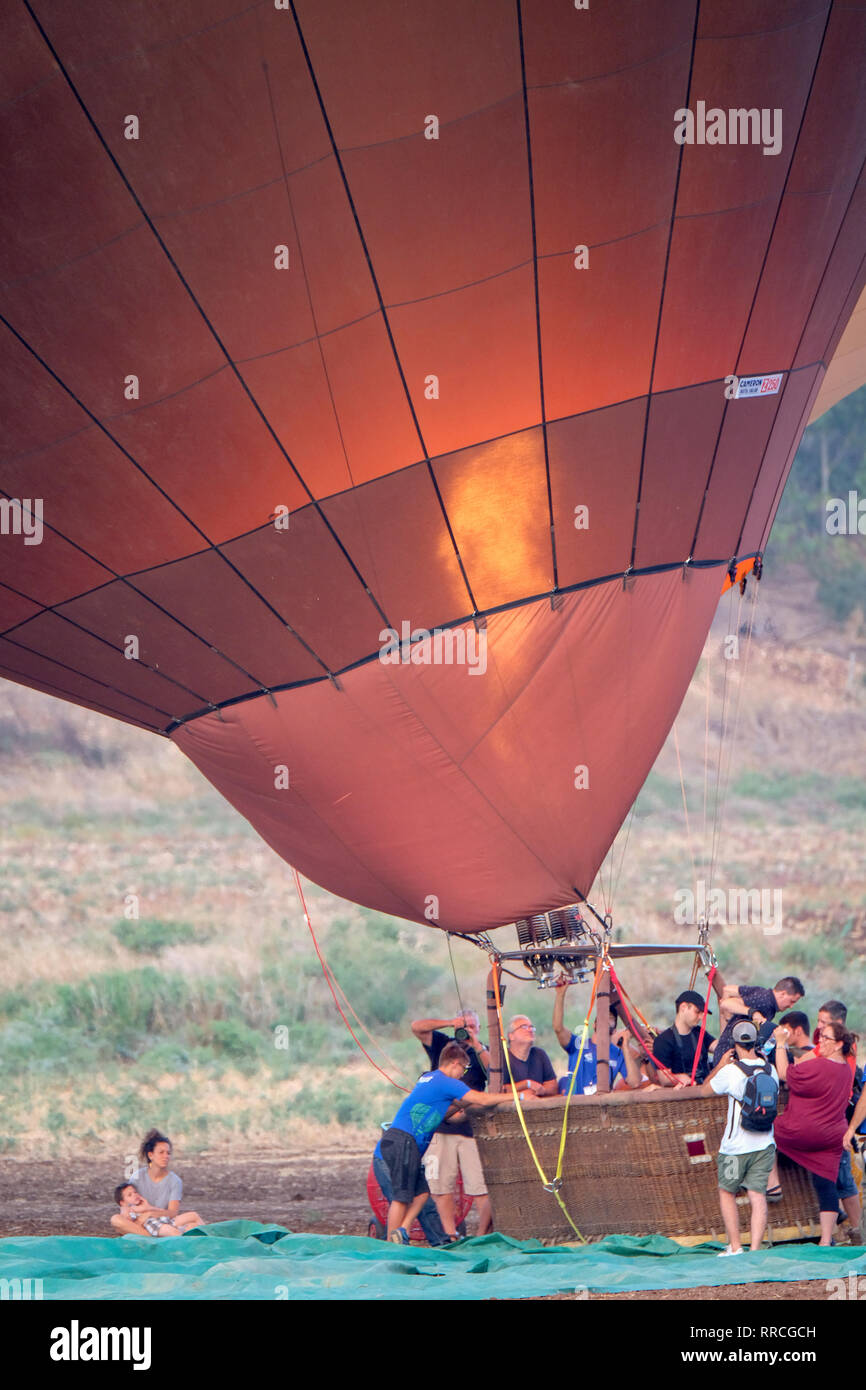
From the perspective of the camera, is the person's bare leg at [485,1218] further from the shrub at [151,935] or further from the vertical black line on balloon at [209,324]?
the shrub at [151,935]

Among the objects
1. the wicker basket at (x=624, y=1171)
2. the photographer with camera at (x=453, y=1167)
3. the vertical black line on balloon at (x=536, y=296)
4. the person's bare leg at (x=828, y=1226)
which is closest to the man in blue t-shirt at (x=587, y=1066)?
the wicker basket at (x=624, y=1171)

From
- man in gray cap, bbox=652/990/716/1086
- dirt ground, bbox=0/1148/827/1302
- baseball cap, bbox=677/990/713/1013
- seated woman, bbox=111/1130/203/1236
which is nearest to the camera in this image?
baseball cap, bbox=677/990/713/1013

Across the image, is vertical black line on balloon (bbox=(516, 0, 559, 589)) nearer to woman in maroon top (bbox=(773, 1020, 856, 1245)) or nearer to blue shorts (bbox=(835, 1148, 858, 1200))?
woman in maroon top (bbox=(773, 1020, 856, 1245))

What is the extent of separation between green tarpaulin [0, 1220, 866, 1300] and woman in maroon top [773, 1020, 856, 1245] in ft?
0.89

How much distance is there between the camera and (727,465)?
5996 millimetres

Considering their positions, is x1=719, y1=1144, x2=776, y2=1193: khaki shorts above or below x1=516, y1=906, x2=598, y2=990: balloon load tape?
below

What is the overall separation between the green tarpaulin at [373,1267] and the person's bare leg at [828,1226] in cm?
12

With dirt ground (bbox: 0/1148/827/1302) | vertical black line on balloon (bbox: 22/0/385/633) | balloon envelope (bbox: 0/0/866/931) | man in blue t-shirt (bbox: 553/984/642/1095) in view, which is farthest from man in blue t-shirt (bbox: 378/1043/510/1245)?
vertical black line on balloon (bbox: 22/0/385/633)

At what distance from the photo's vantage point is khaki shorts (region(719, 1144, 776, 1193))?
5.19 meters

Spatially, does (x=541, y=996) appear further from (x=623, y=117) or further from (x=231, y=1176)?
(x=623, y=117)

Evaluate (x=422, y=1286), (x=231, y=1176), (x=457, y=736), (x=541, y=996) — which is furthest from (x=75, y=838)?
(x=422, y=1286)

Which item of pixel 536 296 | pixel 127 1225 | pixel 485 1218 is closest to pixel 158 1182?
pixel 127 1225

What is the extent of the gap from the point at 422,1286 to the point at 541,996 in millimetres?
11414

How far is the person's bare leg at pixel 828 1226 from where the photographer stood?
17.2 ft
